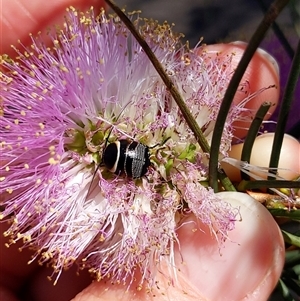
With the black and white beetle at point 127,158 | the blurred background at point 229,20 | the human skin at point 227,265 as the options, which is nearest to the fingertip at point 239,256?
the human skin at point 227,265

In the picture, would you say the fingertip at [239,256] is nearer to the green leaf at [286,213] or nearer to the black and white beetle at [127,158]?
the green leaf at [286,213]

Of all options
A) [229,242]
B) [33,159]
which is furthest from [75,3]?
[229,242]

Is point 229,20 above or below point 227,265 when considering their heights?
above

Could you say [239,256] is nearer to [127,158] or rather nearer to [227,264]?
[227,264]

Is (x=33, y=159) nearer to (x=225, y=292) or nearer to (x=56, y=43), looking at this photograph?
(x=56, y=43)

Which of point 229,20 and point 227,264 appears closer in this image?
point 227,264

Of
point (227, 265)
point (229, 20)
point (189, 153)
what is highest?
point (229, 20)

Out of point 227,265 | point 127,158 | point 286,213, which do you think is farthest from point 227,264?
point 127,158

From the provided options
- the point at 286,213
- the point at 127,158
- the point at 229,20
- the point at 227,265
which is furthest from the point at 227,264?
the point at 229,20
